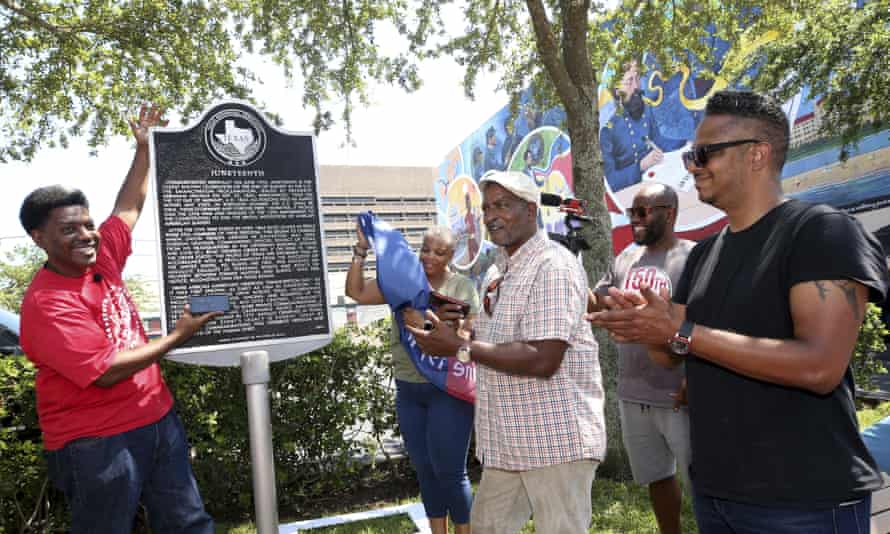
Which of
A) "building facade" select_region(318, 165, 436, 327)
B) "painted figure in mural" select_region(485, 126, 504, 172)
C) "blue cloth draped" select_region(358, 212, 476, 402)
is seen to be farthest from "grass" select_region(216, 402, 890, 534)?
"building facade" select_region(318, 165, 436, 327)

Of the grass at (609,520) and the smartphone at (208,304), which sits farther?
the grass at (609,520)

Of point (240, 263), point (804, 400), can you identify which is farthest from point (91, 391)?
point (804, 400)

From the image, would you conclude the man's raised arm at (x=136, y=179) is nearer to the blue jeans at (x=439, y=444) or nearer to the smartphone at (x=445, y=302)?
the smartphone at (x=445, y=302)

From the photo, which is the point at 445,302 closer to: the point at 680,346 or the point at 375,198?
the point at 680,346

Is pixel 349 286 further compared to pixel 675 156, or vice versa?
pixel 675 156

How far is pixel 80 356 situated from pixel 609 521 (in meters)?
3.76

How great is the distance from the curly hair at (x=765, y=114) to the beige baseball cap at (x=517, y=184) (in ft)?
3.15

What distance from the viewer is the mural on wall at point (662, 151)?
43.6 feet

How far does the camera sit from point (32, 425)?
4.54 meters

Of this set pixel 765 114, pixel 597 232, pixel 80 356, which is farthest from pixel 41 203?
pixel 597 232

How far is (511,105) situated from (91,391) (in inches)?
299

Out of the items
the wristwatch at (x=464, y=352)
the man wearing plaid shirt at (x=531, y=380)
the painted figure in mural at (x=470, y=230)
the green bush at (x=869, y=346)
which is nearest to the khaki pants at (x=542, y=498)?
the man wearing plaid shirt at (x=531, y=380)

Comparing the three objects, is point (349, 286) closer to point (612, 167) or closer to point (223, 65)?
point (223, 65)

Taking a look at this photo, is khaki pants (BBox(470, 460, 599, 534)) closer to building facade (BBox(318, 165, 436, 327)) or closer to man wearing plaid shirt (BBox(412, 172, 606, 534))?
man wearing plaid shirt (BBox(412, 172, 606, 534))
